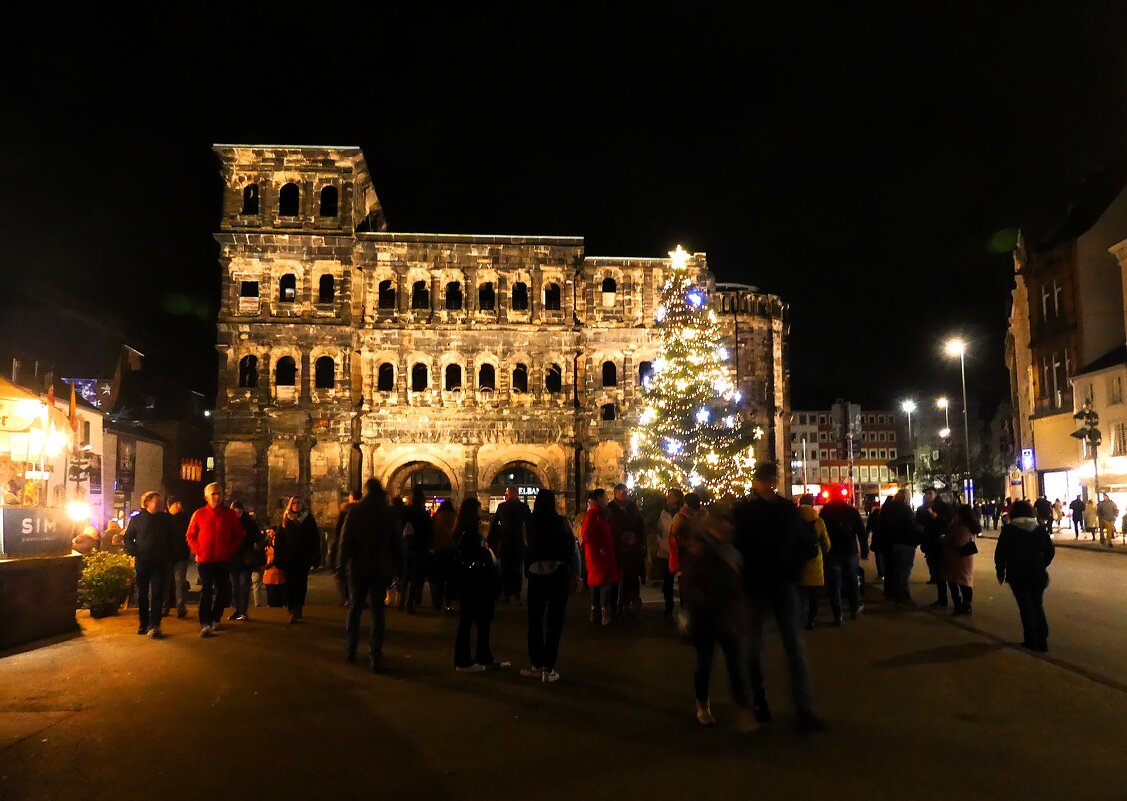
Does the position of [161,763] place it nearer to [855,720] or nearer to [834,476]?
[855,720]

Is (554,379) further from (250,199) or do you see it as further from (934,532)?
(934,532)

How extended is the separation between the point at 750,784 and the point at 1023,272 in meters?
50.8

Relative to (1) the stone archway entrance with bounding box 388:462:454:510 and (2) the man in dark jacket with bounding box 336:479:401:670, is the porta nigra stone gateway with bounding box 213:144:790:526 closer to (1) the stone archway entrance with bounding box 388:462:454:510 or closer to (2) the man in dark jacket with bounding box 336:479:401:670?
(1) the stone archway entrance with bounding box 388:462:454:510

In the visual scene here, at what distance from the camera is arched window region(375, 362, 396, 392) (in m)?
43.5

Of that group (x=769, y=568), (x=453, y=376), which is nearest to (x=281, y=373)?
(x=453, y=376)

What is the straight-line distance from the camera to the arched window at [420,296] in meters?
44.2

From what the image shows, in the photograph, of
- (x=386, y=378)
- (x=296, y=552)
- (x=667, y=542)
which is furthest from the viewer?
(x=386, y=378)

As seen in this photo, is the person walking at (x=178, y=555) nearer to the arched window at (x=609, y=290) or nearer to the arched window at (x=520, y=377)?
the arched window at (x=520, y=377)

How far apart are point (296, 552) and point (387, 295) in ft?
105

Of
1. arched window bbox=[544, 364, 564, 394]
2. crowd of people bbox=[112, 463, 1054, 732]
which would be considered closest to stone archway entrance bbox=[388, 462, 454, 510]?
A: arched window bbox=[544, 364, 564, 394]

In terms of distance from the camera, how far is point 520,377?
44.9 meters

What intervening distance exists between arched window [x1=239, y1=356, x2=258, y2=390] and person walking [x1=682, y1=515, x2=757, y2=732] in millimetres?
38931

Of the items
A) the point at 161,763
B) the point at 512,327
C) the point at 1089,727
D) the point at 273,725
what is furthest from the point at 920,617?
the point at 512,327

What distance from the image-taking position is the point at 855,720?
275 inches
